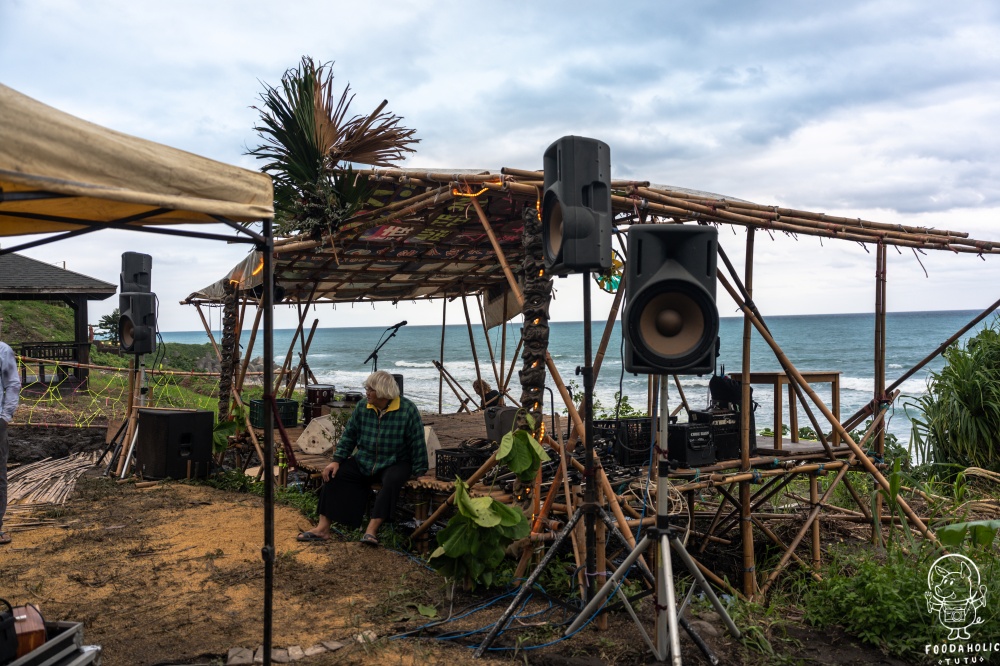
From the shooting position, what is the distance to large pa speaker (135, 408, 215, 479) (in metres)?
8.07

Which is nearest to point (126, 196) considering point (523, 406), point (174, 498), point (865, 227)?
point (523, 406)

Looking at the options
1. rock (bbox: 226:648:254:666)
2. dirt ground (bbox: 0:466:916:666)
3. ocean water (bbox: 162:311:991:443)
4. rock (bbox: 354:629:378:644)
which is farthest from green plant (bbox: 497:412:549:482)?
ocean water (bbox: 162:311:991:443)

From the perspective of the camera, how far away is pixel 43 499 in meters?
7.38

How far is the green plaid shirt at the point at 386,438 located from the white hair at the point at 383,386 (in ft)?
0.37

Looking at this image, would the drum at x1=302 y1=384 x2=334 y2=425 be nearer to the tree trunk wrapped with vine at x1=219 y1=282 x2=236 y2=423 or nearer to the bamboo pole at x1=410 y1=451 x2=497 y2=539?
the tree trunk wrapped with vine at x1=219 y1=282 x2=236 y2=423

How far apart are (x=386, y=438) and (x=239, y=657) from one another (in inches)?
93.0

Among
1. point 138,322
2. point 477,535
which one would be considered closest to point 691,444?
point 477,535

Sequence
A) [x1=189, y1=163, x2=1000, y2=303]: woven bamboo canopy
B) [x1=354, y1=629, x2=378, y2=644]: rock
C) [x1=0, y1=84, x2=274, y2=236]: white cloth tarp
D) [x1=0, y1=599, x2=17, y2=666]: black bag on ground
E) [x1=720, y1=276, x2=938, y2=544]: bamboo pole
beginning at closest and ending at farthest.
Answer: [x1=0, y1=84, x2=274, y2=236]: white cloth tarp
[x1=0, y1=599, x2=17, y2=666]: black bag on ground
[x1=354, y1=629, x2=378, y2=644]: rock
[x1=189, y1=163, x2=1000, y2=303]: woven bamboo canopy
[x1=720, y1=276, x2=938, y2=544]: bamboo pole

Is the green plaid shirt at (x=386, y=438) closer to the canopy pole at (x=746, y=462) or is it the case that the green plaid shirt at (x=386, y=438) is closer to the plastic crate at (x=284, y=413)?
the canopy pole at (x=746, y=462)

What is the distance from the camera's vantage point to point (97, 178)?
2.51 metres

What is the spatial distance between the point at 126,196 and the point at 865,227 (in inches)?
243

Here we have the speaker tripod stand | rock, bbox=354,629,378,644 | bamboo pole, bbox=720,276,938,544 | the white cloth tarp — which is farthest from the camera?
bamboo pole, bbox=720,276,938,544

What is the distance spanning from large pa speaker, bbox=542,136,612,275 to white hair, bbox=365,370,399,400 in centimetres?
222

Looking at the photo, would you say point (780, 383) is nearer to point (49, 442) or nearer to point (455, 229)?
point (455, 229)
